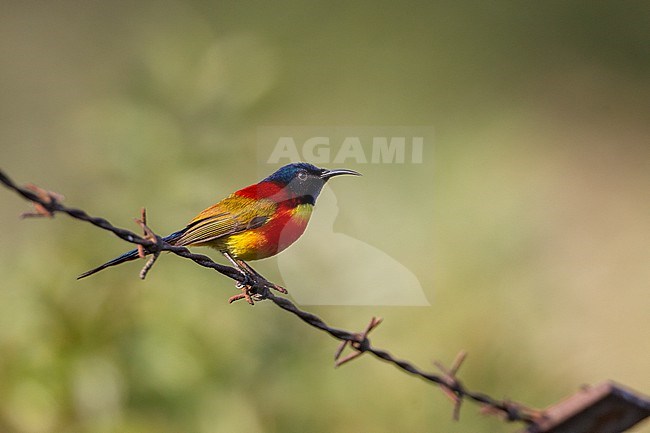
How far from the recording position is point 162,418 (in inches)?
102

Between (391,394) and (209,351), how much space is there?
0.64 metres

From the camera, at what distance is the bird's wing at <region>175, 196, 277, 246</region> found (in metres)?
1.30

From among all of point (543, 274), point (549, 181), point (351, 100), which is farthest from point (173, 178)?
point (549, 181)

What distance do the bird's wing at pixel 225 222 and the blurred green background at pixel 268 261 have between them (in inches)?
20.7

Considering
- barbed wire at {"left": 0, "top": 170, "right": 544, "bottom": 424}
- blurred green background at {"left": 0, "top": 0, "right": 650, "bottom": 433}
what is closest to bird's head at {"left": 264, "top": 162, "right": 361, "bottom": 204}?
barbed wire at {"left": 0, "top": 170, "right": 544, "bottom": 424}

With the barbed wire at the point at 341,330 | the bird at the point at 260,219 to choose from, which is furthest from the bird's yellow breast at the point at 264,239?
the barbed wire at the point at 341,330

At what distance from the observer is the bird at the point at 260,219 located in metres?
1.31

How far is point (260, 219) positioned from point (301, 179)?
9 cm

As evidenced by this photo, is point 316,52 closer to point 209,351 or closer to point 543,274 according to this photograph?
point 543,274

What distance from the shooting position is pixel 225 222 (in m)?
1.31

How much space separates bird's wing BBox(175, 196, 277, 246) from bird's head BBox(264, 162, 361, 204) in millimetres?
37

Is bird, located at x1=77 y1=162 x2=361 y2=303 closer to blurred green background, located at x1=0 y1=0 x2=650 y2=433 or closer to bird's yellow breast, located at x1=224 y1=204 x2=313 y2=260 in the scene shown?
bird's yellow breast, located at x1=224 y1=204 x2=313 y2=260

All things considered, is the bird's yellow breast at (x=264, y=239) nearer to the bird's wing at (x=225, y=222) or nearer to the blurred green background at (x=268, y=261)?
the bird's wing at (x=225, y=222)

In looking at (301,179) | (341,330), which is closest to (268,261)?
(301,179)
